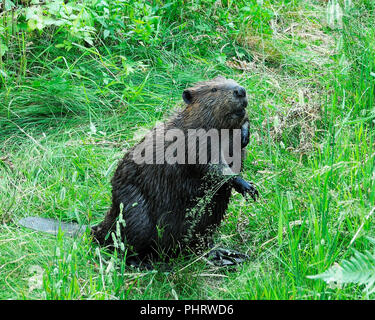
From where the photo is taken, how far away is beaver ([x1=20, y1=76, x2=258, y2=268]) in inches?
133

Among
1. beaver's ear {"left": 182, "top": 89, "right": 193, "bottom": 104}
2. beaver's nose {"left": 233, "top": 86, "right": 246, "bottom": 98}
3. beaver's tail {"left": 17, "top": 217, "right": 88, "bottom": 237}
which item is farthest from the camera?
beaver's tail {"left": 17, "top": 217, "right": 88, "bottom": 237}

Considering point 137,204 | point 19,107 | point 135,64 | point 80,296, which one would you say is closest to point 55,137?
point 19,107

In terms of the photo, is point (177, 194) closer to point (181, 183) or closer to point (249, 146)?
point (181, 183)

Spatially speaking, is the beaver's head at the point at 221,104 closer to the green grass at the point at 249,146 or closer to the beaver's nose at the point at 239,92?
the beaver's nose at the point at 239,92

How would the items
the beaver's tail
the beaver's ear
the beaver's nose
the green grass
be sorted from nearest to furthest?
the green grass, the beaver's nose, the beaver's ear, the beaver's tail

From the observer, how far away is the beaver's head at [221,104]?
3346mm

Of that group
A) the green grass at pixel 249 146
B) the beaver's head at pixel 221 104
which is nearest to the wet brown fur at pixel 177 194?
the beaver's head at pixel 221 104

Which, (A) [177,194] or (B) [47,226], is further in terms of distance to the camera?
(B) [47,226]

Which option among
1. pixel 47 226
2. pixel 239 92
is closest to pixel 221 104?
pixel 239 92

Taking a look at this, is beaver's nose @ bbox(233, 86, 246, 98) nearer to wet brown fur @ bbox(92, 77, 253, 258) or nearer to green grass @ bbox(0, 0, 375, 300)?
wet brown fur @ bbox(92, 77, 253, 258)

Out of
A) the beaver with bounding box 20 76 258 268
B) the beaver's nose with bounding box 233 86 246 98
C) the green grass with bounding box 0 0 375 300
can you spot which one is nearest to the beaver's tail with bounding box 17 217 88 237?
the green grass with bounding box 0 0 375 300

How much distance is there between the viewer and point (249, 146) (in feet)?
14.4

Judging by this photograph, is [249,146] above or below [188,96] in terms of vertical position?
below

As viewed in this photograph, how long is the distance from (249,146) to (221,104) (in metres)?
1.06
